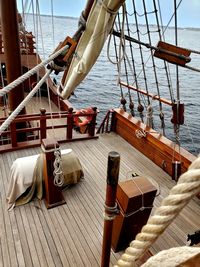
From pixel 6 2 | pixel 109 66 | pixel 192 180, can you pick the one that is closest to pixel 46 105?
pixel 6 2

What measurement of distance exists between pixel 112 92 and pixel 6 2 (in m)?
15.3

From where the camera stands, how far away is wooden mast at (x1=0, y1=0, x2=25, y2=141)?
13.2 ft

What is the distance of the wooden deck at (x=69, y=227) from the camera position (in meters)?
2.71

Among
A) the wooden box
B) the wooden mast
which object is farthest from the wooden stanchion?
the wooden mast

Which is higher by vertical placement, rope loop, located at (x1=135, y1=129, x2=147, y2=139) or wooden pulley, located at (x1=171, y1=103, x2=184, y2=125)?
wooden pulley, located at (x1=171, y1=103, x2=184, y2=125)

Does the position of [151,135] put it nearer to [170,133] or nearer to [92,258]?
[92,258]

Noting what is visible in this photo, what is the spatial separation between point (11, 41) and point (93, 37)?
9.45 ft

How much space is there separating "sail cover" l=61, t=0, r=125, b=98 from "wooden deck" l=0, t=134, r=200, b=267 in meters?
1.90

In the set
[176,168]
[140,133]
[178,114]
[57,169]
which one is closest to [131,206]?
[57,169]

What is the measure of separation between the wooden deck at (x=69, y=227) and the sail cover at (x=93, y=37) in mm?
1904

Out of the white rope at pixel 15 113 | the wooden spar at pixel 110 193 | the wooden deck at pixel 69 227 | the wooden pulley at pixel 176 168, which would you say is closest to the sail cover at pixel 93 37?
the white rope at pixel 15 113

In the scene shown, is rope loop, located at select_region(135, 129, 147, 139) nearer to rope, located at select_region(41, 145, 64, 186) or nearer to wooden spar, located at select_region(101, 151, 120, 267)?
rope, located at select_region(41, 145, 64, 186)

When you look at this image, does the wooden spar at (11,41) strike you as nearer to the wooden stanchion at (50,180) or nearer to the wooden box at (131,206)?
the wooden stanchion at (50,180)

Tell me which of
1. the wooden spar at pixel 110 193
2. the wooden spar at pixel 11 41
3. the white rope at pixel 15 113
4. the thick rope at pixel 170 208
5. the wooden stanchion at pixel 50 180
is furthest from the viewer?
the wooden spar at pixel 11 41
